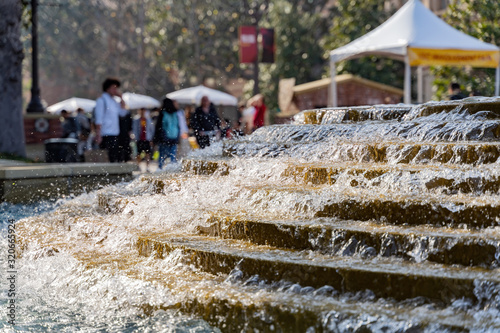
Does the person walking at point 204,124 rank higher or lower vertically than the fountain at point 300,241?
higher

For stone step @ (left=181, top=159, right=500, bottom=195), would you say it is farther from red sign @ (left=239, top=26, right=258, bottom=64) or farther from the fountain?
red sign @ (left=239, top=26, right=258, bottom=64)

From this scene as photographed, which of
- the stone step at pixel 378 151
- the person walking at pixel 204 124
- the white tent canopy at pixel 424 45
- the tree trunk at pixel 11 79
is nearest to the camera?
the stone step at pixel 378 151

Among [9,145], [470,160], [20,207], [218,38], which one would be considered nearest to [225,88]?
[218,38]

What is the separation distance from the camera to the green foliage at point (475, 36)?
17312 mm

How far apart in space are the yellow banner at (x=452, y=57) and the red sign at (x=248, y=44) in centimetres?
945

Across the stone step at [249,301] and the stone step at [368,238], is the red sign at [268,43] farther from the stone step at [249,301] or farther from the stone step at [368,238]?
the stone step at [368,238]

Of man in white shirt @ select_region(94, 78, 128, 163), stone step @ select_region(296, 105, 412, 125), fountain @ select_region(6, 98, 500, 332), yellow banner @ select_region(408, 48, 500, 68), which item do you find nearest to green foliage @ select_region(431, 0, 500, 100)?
yellow banner @ select_region(408, 48, 500, 68)

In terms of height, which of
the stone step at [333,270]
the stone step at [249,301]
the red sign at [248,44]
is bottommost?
the stone step at [249,301]

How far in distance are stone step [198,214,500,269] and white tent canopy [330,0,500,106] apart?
9711 mm

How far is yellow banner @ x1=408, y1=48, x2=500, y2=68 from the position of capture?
14.3 m

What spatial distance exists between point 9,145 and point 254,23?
21589 millimetres

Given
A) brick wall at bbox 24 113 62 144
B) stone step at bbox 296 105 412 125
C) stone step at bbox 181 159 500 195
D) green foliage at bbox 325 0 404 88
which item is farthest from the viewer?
green foliage at bbox 325 0 404 88

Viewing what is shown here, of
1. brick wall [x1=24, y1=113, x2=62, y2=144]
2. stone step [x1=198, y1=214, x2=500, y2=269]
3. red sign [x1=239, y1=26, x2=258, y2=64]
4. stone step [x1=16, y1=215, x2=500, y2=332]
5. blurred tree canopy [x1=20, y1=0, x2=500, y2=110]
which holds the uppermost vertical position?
blurred tree canopy [x1=20, y1=0, x2=500, y2=110]

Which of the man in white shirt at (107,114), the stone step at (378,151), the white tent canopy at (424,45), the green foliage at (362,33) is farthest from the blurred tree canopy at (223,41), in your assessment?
the stone step at (378,151)
